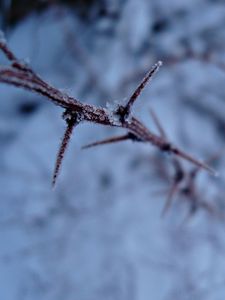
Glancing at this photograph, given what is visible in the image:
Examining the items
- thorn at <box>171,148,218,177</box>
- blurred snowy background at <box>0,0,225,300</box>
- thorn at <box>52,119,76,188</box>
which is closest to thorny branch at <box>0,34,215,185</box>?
thorn at <box>52,119,76,188</box>

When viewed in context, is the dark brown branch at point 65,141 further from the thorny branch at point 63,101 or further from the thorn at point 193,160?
the thorn at point 193,160

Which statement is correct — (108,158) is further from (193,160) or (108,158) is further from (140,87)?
(140,87)

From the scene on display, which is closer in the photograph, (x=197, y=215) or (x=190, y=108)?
(x=197, y=215)

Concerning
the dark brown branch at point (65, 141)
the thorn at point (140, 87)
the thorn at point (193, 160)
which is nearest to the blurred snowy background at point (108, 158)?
the thorn at point (193, 160)

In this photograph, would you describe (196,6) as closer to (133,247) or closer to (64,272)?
(133,247)

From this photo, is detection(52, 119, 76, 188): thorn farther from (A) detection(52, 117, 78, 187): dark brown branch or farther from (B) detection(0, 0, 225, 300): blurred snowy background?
(B) detection(0, 0, 225, 300): blurred snowy background

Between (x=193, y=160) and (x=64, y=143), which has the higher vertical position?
(x=193, y=160)

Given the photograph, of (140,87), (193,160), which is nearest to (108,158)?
(193,160)

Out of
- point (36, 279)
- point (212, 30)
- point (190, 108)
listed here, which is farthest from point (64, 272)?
point (212, 30)
